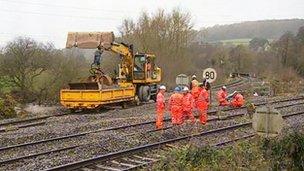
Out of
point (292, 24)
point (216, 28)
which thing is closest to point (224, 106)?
point (292, 24)

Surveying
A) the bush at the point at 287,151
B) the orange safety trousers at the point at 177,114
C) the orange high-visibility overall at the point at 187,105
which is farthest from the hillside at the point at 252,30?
the bush at the point at 287,151

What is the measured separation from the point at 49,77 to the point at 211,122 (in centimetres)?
1570

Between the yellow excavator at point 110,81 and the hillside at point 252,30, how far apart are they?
111 meters

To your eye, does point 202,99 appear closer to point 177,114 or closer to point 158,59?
point 177,114

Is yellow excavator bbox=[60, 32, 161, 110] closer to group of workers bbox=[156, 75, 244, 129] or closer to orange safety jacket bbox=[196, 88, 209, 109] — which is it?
group of workers bbox=[156, 75, 244, 129]

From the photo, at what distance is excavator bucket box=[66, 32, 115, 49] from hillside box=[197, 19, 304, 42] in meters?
115

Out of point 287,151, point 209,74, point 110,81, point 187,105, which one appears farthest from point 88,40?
point 287,151

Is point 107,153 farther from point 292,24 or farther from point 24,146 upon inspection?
point 292,24

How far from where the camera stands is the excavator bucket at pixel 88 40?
928 inches

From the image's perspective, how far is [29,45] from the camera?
102ft

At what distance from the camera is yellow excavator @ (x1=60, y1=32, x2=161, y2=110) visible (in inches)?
902

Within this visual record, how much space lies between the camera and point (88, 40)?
23625 mm

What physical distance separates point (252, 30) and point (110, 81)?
128735 mm

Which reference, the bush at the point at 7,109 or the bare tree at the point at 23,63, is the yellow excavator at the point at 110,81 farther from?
the bare tree at the point at 23,63
